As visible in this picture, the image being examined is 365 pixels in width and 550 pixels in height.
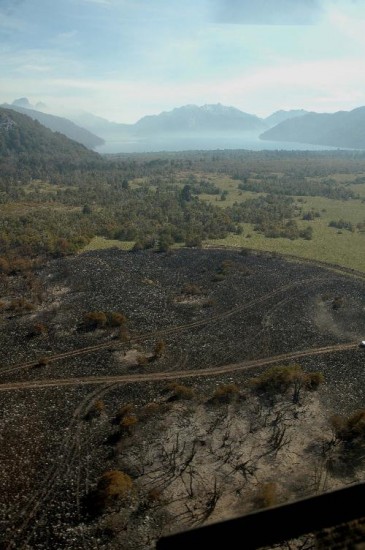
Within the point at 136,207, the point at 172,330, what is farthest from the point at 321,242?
the point at 136,207

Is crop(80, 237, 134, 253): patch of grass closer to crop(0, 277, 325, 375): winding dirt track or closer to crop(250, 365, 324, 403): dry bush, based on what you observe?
crop(0, 277, 325, 375): winding dirt track

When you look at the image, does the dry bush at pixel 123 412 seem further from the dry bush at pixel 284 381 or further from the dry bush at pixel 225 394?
the dry bush at pixel 284 381

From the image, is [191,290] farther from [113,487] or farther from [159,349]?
[113,487]

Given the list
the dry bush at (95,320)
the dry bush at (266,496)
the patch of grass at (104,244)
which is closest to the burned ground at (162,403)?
the dry bush at (266,496)

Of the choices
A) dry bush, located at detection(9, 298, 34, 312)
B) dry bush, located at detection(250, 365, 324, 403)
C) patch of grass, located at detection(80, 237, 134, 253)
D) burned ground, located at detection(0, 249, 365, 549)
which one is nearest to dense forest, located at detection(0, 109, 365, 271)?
patch of grass, located at detection(80, 237, 134, 253)

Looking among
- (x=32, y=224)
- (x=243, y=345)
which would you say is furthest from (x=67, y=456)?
(x=32, y=224)

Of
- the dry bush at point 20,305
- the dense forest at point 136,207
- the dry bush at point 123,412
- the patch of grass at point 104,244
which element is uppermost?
the dense forest at point 136,207

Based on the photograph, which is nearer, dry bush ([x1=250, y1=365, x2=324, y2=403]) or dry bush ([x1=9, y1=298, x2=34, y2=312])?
dry bush ([x1=250, y1=365, x2=324, y2=403])

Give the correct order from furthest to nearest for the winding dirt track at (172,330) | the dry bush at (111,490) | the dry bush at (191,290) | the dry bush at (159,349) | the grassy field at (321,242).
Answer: the grassy field at (321,242), the dry bush at (191,290), the dry bush at (159,349), the winding dirt track at (172,330), the dry bush at (111,490)
